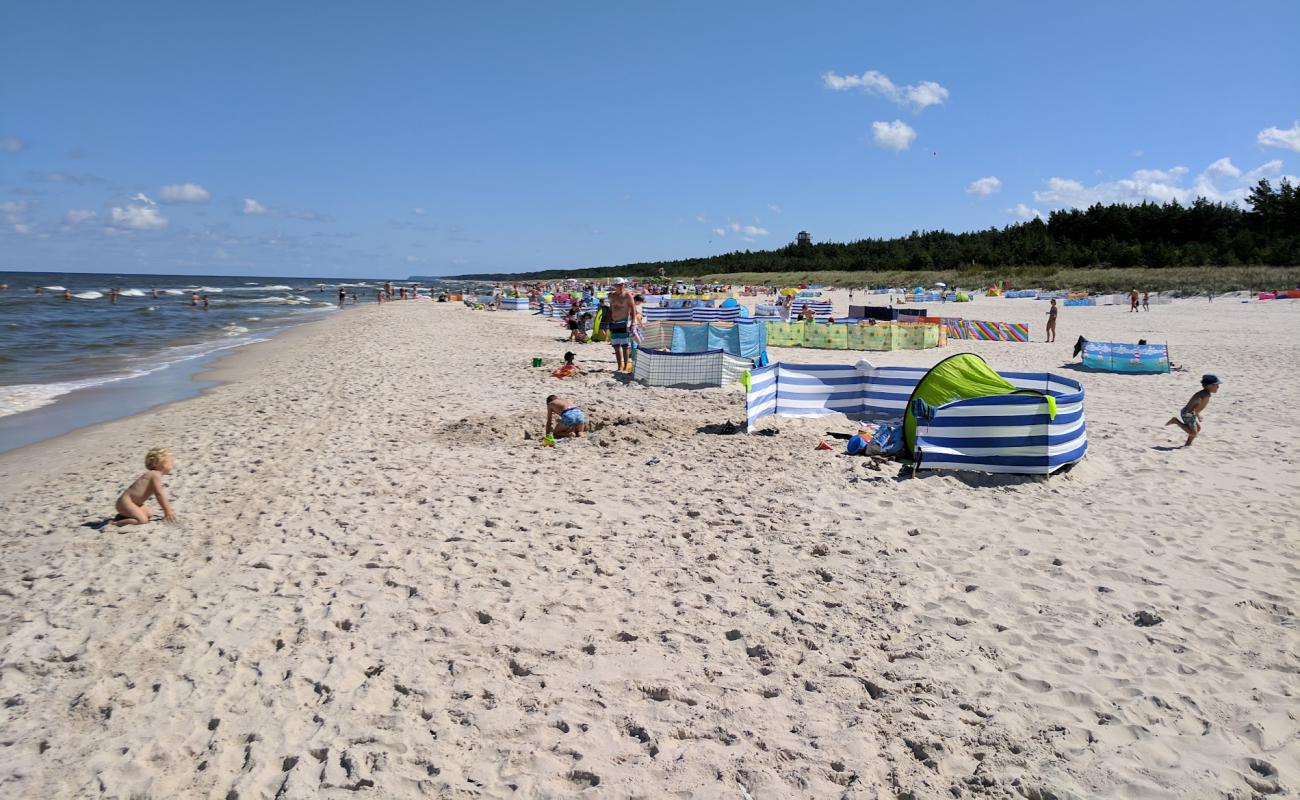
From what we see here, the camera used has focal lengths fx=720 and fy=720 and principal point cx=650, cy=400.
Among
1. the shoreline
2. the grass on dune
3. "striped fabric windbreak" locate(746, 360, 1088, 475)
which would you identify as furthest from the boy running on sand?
the grass on dune

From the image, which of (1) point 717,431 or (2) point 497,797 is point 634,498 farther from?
(2) point 497,797

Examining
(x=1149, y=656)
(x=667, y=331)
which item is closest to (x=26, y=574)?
(x=1149, y=656)

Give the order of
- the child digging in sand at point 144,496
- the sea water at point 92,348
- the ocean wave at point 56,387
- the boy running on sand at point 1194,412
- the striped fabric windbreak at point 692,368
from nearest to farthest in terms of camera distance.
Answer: the child digging in sand at point 144,496 < the boy running on sand at point 1194,412 < the striped fabric windbreak at point 692,368 < the ocean wave at point 56,387 < the sea water at point 92,348

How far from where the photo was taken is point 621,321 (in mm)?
12531

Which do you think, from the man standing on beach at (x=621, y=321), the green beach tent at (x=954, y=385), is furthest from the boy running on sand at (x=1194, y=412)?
the man standing on beach at (x=621, y=321)

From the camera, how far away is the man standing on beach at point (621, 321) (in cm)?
1223

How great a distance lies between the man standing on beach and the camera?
12225 mm

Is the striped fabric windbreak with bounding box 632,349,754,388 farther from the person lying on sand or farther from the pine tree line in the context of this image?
the pine tree line

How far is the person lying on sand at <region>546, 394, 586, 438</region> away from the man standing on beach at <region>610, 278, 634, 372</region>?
4.05 meters

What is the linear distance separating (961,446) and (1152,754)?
395 centimetres

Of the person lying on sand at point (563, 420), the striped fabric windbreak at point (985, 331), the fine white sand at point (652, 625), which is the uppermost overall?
the striped fabric windbreak at point (985, 331)

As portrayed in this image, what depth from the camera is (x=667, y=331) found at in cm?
1427

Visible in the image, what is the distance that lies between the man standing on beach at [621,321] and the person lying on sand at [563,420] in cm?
405

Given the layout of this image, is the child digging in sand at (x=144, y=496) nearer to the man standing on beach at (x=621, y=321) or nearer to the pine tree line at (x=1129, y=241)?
the man standing on beach at (x=621, y=321)
